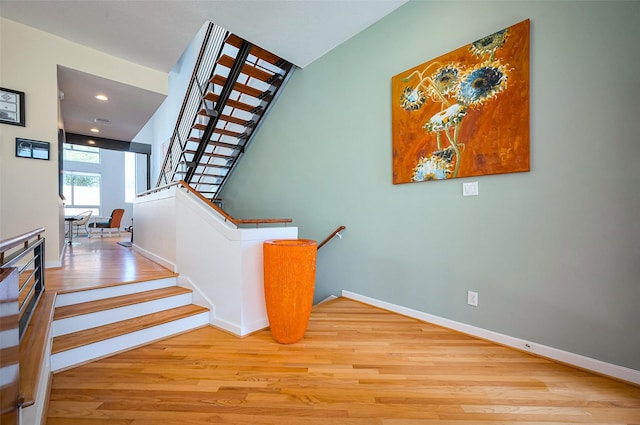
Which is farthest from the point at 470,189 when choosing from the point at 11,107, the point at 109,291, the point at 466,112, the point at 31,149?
the point at 11,107

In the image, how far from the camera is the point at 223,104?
426cm

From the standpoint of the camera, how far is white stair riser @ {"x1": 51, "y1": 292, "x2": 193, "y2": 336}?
2205 mm

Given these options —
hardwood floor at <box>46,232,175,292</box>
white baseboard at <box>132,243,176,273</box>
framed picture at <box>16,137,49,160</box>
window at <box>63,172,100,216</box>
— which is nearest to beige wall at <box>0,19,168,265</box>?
framed picture at <box>16,137,49,160</box>

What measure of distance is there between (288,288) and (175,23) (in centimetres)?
349

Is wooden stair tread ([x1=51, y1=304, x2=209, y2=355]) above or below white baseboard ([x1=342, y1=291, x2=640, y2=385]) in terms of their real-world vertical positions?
above

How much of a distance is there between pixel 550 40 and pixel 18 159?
5468 mm

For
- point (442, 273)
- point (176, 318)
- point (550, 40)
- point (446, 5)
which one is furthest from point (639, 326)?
point (176, 318)

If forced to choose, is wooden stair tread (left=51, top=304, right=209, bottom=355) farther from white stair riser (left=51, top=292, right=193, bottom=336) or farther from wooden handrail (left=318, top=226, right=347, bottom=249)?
wooden handrail (left=318, top=226, right=347, bottom=249)

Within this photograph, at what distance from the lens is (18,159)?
10.7 feet

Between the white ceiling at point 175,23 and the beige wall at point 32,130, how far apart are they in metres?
0.17

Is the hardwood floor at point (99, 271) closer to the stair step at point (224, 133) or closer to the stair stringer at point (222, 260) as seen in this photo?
the stair stringer at point (222, 260)

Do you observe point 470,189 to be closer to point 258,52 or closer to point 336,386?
point 336,386

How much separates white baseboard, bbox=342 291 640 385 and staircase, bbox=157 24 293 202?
12.2 ft

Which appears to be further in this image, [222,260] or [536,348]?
[222,260]
